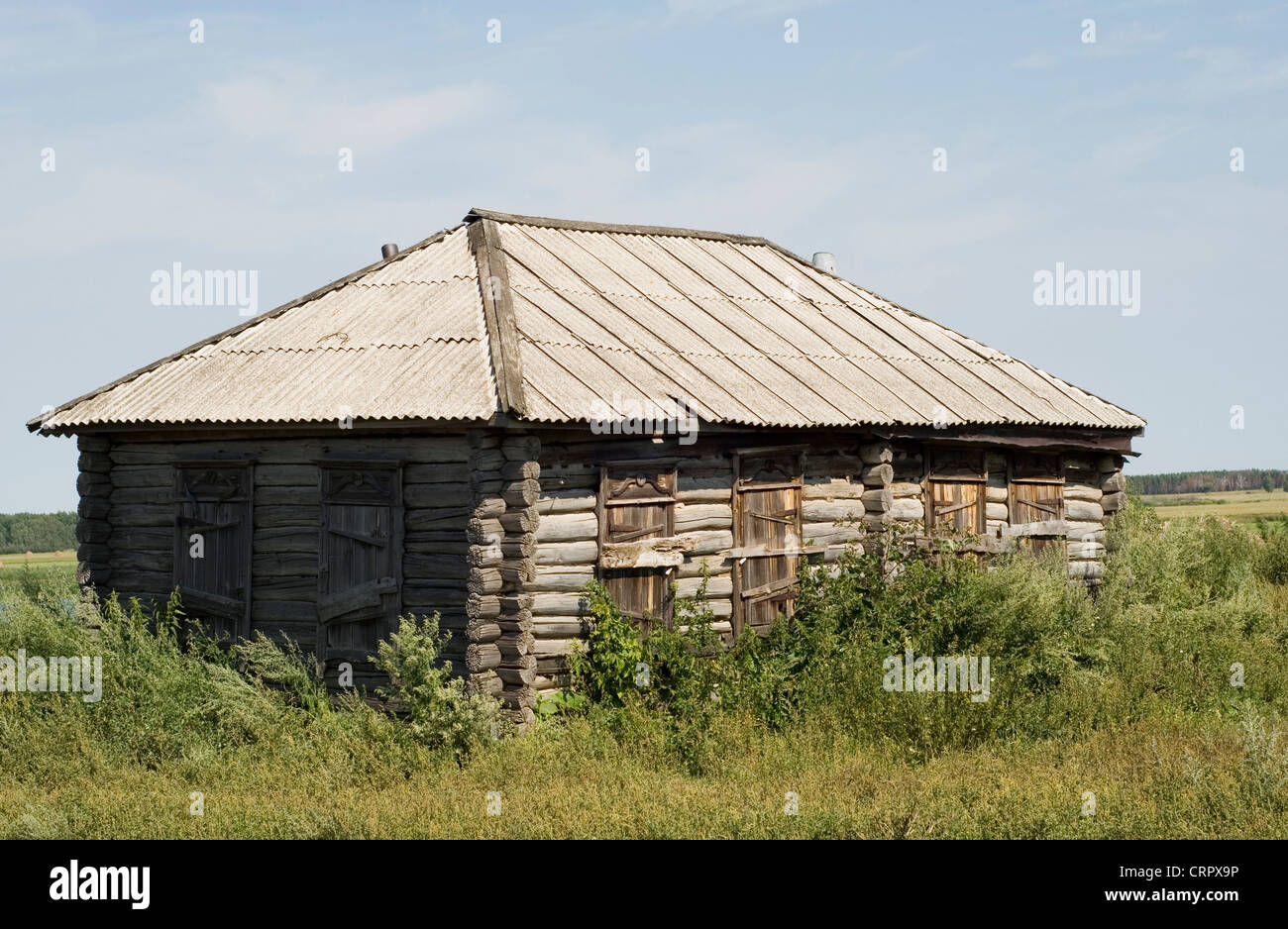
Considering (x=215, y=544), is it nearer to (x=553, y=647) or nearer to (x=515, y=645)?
(x=515, y=645)

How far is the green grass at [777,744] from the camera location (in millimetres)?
8781

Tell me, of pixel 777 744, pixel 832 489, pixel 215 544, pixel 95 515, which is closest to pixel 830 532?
pixel 832 489

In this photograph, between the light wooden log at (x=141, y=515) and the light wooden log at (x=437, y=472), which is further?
the light wooden log at (x=141, y=515)

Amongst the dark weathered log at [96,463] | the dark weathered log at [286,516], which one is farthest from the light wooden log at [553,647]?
the dark weathered log at [96,463]

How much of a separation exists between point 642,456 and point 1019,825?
5259mm

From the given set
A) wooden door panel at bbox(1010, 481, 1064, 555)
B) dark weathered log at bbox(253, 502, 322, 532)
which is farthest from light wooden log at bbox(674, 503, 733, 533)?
wooden door panel at bbox(1010, 481, 1064, 555)

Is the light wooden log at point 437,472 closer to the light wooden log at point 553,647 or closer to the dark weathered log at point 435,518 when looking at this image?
the dark weathered log at point 435,518

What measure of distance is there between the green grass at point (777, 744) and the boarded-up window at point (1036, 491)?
1.78 m

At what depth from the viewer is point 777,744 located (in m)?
10.7

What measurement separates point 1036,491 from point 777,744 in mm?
7543

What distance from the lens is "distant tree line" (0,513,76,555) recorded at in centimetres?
5769

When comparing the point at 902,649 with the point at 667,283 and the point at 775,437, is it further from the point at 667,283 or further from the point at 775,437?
the point at 667,283
